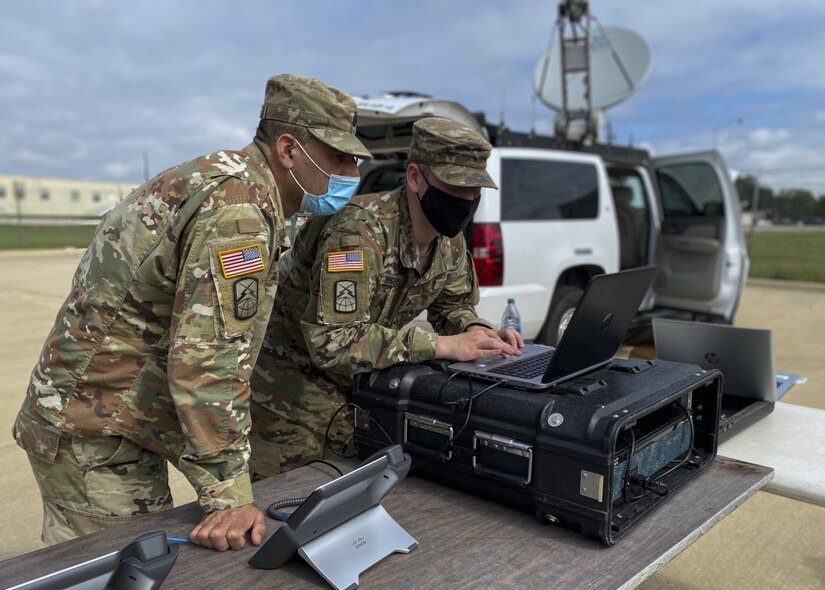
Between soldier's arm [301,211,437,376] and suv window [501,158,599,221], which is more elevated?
suv window [501,158,599,221]

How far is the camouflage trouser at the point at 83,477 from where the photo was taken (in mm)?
1438

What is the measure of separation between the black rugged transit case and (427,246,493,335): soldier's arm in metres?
0.49

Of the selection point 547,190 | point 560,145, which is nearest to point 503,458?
point 547,190

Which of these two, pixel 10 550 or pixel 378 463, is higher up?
pixel 378 463

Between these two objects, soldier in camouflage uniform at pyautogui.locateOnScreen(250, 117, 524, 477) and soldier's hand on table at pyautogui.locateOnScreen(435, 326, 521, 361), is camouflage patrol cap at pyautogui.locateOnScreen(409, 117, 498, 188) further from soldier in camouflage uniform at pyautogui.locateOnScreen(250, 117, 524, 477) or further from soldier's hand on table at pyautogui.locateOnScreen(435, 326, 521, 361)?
soldier's hand on table at pyautogui.locateOnScreen(435, 326, 521, 361)

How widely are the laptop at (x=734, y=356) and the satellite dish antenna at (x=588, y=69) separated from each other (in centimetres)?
518

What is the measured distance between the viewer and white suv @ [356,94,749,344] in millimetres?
4344

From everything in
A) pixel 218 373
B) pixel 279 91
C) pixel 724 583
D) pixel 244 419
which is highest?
pixel 279 91

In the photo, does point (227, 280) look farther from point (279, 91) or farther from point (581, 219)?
point (581, 219)

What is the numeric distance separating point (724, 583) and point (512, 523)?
1544mm

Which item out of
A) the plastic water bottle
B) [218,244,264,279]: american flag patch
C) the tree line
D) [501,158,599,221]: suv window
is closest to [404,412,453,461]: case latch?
[218,244,264,279]: american flag patch

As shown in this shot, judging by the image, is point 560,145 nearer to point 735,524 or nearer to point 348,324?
point 735,524

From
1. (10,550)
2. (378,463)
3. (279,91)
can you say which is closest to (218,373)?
(378,463)

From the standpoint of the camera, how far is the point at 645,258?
6641 millimetres
